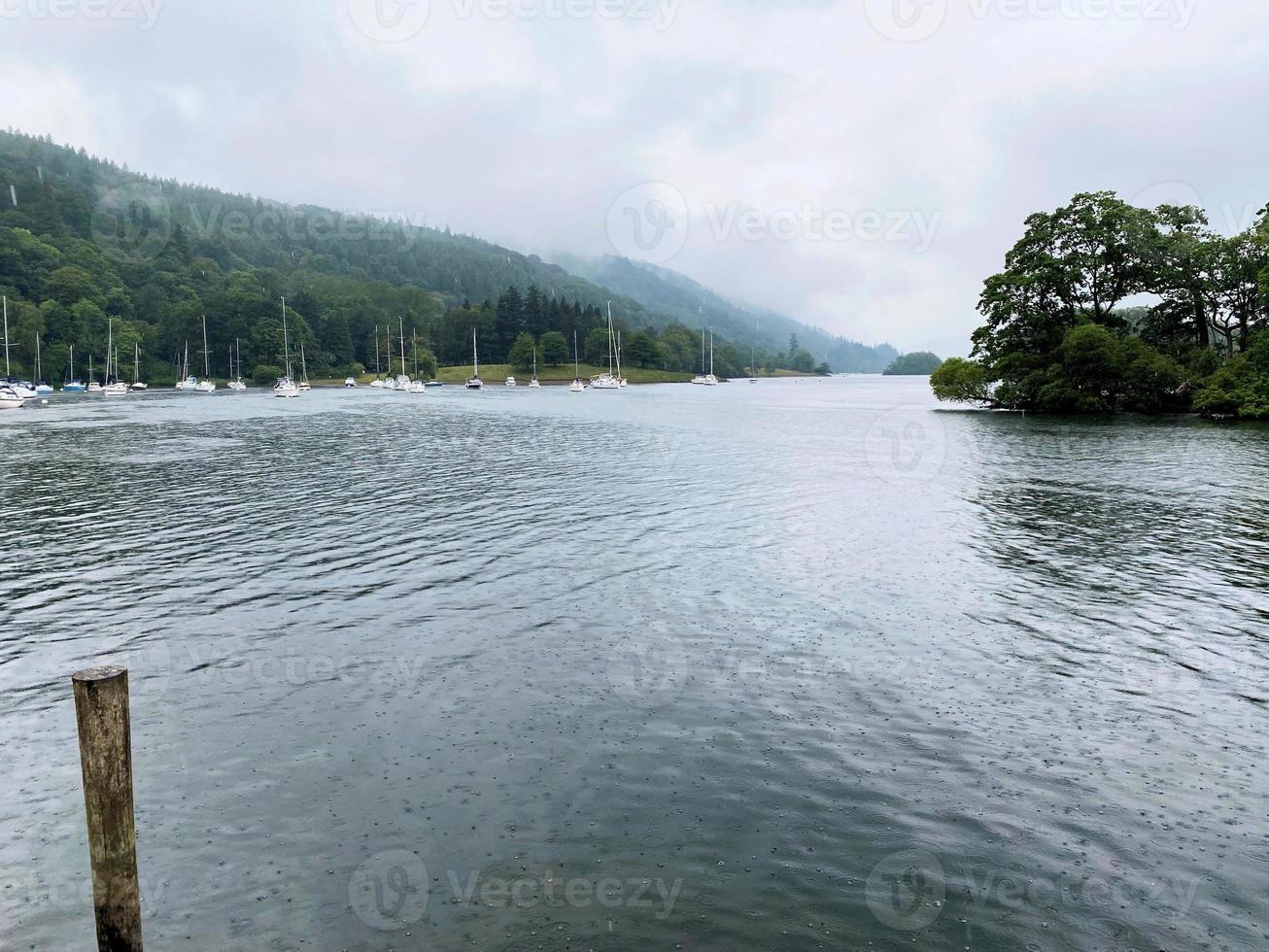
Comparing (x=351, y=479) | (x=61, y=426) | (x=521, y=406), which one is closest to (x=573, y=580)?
(x=351, y=479)

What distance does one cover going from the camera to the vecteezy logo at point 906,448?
2170 inches

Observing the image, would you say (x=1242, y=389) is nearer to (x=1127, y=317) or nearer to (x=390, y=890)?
(x=1127, y=317)

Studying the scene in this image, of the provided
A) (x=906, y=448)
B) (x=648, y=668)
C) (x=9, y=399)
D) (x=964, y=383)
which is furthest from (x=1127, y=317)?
(x=9, y=399)

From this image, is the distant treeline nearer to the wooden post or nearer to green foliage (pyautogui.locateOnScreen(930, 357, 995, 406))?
green foliage (pyautogui.locateOnScreen(930, 357, 995, 406))

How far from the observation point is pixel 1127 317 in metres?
114

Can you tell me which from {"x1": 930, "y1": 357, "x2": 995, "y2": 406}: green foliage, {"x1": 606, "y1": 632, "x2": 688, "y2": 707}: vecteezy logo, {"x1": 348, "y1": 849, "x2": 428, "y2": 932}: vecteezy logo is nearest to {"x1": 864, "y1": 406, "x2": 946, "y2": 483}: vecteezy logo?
{"x1": 930, "y1": 357, "x2": 995, "y2": 406}: green foliage

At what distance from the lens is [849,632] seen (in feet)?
69.2

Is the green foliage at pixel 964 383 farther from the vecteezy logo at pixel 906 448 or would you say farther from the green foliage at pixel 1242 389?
the green foliage at pixel 1242 389

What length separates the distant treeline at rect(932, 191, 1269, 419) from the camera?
326 feet

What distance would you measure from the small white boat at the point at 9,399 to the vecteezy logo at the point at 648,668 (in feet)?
472

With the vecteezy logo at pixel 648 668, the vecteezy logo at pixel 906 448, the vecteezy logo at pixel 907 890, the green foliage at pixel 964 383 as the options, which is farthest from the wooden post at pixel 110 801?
the green foliage at pixel 964 383

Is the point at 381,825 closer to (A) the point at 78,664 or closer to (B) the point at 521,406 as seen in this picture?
(A) the point at 78,664

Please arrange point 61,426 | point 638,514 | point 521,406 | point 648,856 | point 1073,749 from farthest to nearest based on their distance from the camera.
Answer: point 521,406, point 61,426, point 638,514, point 1073,749, point 648,856

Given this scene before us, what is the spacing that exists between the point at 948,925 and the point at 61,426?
10780 centimetres
